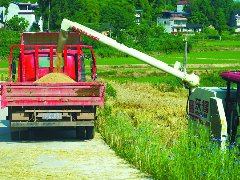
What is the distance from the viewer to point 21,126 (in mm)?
16703

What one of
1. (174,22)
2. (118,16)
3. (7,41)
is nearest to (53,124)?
(7,41)

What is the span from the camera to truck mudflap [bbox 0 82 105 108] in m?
16.6

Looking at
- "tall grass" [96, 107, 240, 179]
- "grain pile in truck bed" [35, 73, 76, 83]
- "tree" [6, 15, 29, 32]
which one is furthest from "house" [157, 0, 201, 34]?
"tall grass" [96, 107, 240, 179]

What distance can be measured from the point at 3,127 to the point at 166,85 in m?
19.0

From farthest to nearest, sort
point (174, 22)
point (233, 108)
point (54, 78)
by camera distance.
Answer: point (174, 22) < point (54, 78) < point (233, 108)

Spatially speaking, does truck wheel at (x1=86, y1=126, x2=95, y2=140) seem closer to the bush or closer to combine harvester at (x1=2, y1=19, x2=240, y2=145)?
combine harvester at (x1=2, y1=19, x2=240, y2=145)

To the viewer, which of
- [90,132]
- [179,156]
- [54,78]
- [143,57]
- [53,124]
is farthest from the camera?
[54,78]

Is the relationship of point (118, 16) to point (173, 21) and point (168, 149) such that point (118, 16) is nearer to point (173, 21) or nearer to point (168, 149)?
point (173, 21)

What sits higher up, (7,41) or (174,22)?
(174,22)

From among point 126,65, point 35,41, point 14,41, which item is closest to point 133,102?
point 35,41

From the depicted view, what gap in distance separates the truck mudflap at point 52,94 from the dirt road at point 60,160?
0.95 meters

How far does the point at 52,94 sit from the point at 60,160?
2.86 metres

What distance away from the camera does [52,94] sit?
16.7 metres

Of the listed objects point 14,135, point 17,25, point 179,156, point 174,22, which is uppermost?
point 174,22
